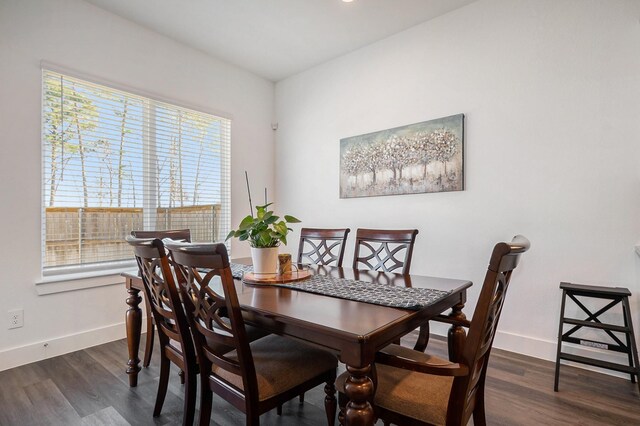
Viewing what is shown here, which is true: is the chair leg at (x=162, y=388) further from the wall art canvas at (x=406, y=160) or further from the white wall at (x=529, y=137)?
the wall art canvas at (x=406, y=160)

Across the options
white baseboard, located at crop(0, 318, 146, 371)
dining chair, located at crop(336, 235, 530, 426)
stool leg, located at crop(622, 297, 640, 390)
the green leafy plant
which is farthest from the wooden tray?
stool leg, located at crop(622, 297, 640, 390)

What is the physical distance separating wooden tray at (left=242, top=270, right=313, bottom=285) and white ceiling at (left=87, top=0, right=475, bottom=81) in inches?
89.1

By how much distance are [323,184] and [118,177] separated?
2.04m

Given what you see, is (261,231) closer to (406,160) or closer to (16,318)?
(406,160)

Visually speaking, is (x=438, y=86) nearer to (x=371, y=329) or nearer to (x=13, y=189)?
(x=371, y=329)

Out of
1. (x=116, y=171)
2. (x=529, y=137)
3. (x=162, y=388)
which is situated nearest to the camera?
(x=162, y=388)

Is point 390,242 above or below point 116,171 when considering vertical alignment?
below

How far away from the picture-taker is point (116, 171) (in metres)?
2.95

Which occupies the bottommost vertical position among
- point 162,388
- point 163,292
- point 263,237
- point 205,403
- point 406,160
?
point 162,388

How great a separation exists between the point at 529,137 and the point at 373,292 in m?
1.92

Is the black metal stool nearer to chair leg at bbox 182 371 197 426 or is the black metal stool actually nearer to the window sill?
chair leg at bbox 182 371 197 426

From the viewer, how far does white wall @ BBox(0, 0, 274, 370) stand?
2365 mm

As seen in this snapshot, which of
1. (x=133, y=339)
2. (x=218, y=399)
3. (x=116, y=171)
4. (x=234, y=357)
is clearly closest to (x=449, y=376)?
(x=234, y=357)

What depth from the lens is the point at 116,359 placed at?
8.13 feet
